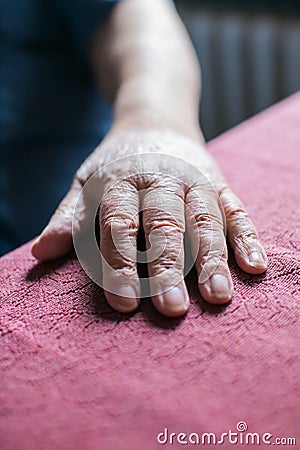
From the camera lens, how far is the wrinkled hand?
19.8 inches

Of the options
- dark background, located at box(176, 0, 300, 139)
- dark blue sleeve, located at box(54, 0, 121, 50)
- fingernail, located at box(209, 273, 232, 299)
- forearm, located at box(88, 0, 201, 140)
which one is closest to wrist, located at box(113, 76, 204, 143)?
forearm, located at box(88, 0, 201, 140)

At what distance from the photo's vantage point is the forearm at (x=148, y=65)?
0.80 meters

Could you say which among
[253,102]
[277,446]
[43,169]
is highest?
[277,446]

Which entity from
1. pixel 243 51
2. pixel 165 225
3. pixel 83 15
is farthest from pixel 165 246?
pixel 243 51

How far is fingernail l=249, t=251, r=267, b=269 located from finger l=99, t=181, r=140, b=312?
11 centimetres

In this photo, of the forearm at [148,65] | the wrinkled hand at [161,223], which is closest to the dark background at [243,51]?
the forearm at [148,65]

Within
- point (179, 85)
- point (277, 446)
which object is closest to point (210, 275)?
point (277, 446)

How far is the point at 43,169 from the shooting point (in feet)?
3.20

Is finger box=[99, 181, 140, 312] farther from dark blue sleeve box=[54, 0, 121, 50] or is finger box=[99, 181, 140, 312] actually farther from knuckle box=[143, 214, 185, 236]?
dark blue sleeve box=[54, 0, 121, 50]

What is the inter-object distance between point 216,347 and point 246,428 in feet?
0.24

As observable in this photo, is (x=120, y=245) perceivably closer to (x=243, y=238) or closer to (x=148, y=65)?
(x=243, y=238)

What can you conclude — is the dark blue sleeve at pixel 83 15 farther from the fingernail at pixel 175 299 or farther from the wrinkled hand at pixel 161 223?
the fingernail at pixel 175 299

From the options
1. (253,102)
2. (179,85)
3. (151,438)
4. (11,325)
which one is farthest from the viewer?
(253,102)

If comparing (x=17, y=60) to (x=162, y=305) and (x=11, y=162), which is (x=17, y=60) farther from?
(x=162, y=305)
